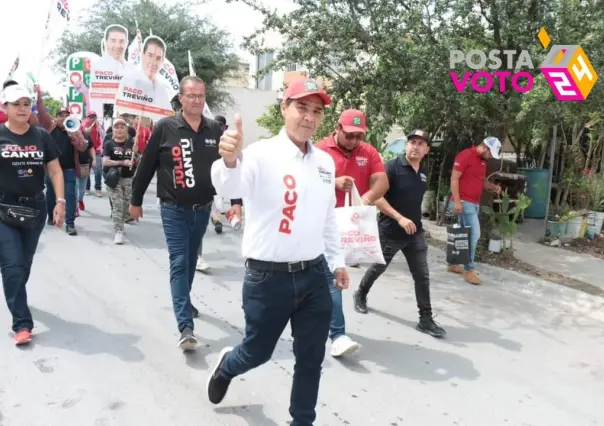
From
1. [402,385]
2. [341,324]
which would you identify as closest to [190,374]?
[341,324]

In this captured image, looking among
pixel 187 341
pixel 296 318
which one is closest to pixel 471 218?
pixel 187 341

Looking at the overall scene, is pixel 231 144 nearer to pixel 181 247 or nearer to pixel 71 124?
pixel 181 247

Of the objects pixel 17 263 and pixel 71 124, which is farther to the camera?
pixel 71 124

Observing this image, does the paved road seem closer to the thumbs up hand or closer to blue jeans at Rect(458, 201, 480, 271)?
blue jeans at Rect(458, 201, 480, 271)

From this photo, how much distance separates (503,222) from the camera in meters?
7.70

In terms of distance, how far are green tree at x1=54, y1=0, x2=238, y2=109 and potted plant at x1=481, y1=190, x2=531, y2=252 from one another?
15.7 metres

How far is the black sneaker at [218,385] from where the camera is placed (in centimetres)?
323

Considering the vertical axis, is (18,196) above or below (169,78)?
below

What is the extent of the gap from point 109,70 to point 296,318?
9053mm

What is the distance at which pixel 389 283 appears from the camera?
21.9ft

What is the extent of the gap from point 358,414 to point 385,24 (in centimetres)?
518

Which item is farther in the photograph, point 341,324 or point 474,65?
point 474,65

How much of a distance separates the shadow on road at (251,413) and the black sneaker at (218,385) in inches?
3.5

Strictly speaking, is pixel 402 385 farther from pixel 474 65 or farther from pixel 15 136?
pixel 474 65
